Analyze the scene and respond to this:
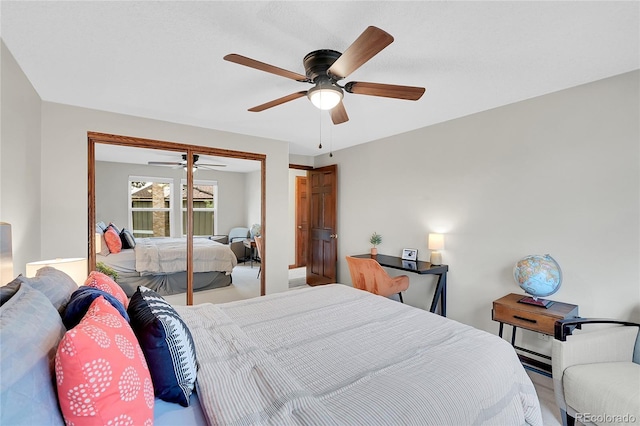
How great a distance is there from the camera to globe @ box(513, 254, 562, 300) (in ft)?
7.72

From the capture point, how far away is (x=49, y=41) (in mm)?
1788

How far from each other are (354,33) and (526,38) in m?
1.06

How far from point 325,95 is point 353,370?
5.34 ft

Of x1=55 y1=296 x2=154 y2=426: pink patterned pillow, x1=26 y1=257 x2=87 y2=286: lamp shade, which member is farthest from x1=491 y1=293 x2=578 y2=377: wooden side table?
x1=26 y1=257 x2=87 y2=286: lamp shade

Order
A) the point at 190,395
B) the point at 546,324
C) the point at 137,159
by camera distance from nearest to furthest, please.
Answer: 1. the point at 190,395
2. the point at 546,324
3. the point at 137,159

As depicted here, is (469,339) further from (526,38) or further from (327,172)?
(327,172)

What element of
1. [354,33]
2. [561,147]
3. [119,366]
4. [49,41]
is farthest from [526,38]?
[49,41]

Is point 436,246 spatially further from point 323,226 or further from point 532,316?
point 323,226

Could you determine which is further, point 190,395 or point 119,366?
point 190,395

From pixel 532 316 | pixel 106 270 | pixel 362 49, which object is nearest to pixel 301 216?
pixel 106 270

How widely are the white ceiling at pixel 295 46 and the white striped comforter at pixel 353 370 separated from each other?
1.79m

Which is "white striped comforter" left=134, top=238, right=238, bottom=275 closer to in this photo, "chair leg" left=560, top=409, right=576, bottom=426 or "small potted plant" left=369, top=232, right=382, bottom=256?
"small potted plant" left=369, top=232, right=382, bottom=256

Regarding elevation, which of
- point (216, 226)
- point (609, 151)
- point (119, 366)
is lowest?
point (119, 366)

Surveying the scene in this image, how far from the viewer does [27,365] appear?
73 centimetres
